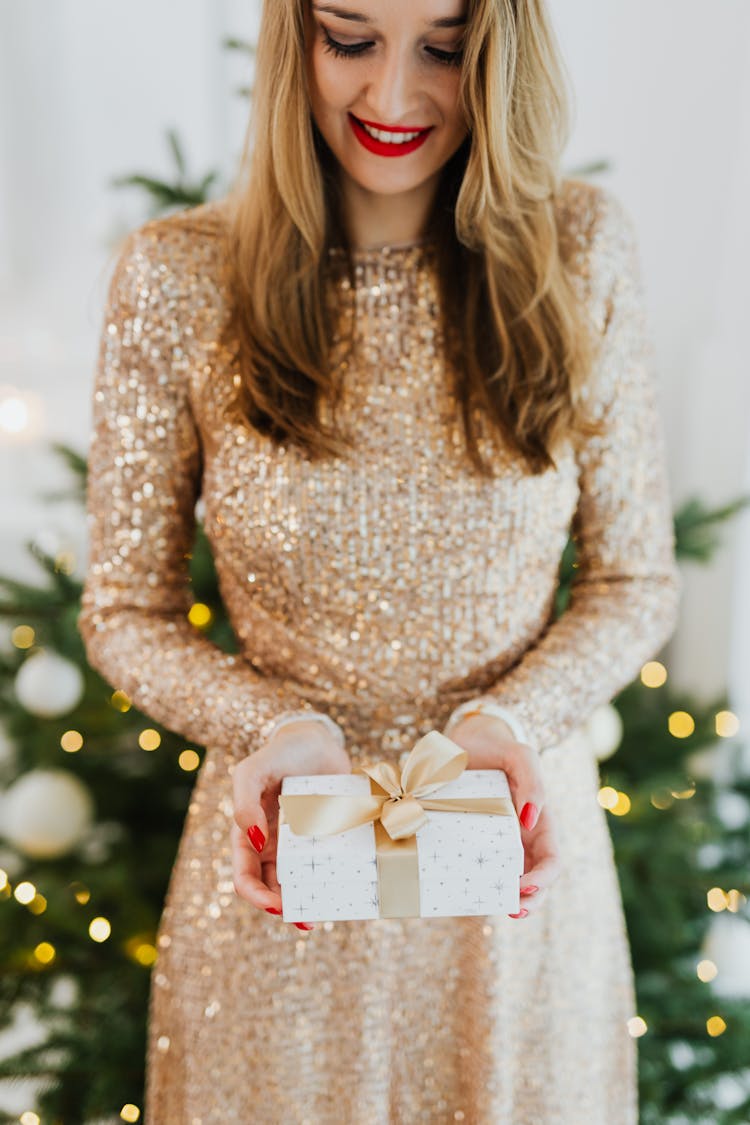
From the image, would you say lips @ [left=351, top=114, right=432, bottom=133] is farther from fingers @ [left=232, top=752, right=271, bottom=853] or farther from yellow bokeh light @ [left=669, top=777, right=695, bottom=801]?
yellow bokeh light @ [left=669, top=777, right=695, bottom=801]

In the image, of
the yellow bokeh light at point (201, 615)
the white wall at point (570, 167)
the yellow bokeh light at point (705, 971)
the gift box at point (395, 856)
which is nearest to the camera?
the gift box at point (395, 856)

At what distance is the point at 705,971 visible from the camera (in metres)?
1.48

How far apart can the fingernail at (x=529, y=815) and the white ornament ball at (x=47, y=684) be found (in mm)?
758

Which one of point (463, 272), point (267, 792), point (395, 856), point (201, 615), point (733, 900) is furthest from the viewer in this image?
point (733, 900)

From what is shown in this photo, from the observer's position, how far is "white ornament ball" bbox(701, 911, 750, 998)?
1.43 meters

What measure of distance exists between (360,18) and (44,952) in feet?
4.04

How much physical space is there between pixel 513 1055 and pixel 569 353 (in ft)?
1.97

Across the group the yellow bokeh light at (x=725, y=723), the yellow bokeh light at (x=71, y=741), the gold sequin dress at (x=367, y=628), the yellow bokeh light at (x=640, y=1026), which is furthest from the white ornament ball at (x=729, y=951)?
the yellow bokeh light at (x=71, y=741)

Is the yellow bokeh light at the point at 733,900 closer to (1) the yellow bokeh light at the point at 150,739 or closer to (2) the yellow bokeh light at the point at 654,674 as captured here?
(2) the yellow bokeh light at the point at 654,674

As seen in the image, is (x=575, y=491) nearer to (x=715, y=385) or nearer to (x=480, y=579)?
(x=480, y=579)

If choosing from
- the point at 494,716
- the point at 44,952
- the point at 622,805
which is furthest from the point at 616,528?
the point at 44,952

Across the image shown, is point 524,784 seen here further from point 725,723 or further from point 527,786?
point 725,723

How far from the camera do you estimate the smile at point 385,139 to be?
76cm

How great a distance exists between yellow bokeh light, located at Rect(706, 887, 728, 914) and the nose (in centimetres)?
119
